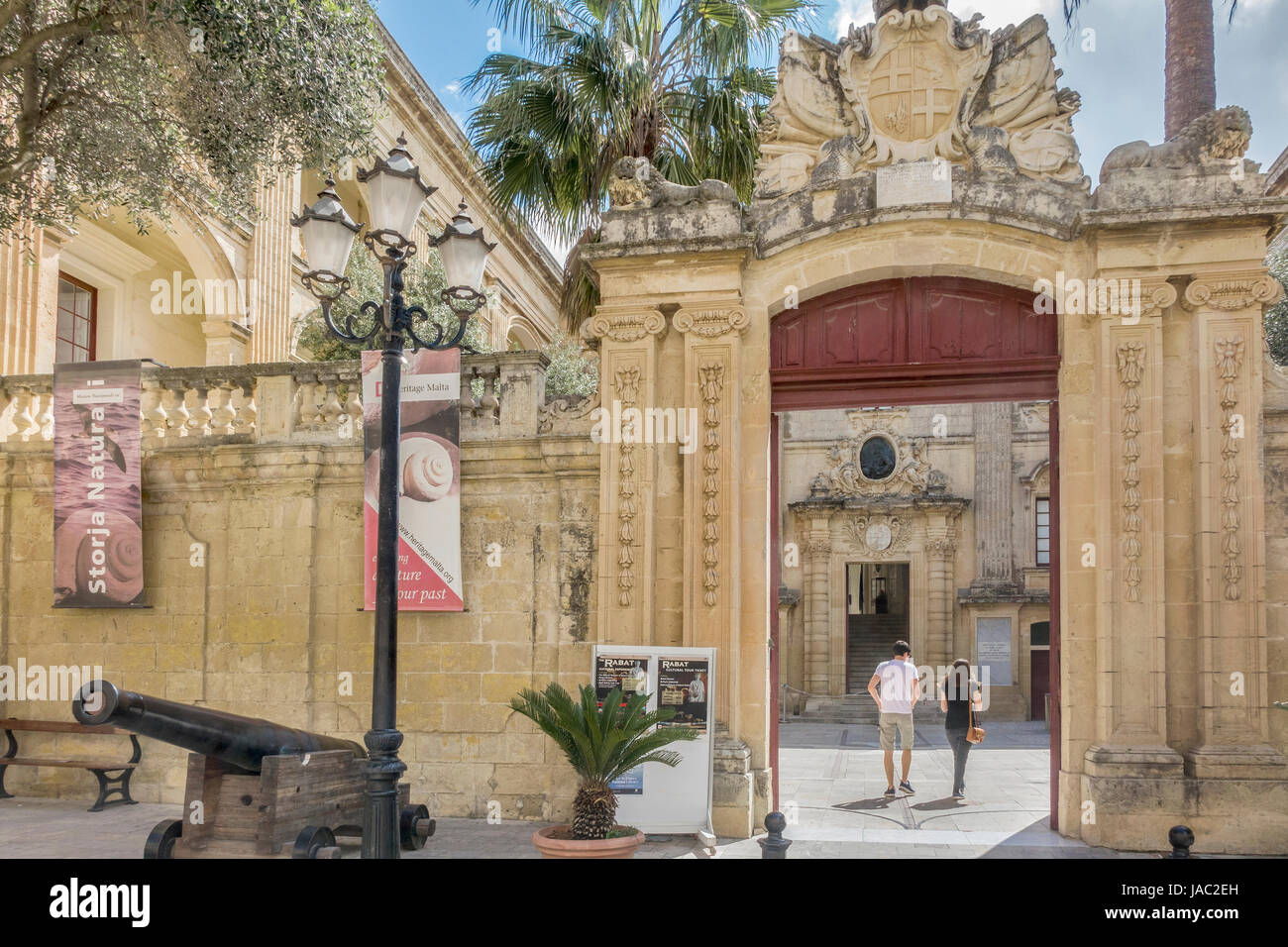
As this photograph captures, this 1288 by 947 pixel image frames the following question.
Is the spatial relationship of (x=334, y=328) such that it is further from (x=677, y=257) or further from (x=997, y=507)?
(x=997, y=507)

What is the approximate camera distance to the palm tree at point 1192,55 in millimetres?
14000

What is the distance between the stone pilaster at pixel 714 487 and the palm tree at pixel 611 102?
333cm

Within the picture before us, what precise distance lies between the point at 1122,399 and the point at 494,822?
271 inches

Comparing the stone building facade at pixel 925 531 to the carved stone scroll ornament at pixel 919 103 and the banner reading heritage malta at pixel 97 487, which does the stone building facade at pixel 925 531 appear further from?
the banner reading heritage malta at pixel 97 487

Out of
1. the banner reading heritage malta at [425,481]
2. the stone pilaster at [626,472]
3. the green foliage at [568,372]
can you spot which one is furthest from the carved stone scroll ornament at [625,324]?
the green foliage at [568,372]

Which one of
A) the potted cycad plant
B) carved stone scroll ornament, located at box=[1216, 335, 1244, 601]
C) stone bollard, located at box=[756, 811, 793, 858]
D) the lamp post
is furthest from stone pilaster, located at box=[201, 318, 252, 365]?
carved stone scroll ornament, located at box=[1216, 335, 1244, 601]

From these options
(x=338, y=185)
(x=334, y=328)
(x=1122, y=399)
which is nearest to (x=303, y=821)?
(x=334, y=328)

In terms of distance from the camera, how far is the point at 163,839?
24.7ft

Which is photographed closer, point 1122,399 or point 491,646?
point 1122,399

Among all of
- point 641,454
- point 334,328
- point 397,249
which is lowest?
point 641,454

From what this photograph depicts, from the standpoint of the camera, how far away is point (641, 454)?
10.0 meters

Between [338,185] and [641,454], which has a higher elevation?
[338,185]

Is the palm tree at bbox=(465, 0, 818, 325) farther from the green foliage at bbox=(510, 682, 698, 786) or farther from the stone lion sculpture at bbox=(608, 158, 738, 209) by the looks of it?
Result: the green foliage at bbox=(510, 682, 698, 786)

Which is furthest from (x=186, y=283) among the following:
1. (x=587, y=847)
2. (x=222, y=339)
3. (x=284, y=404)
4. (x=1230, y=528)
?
(x=1230, y=528)
